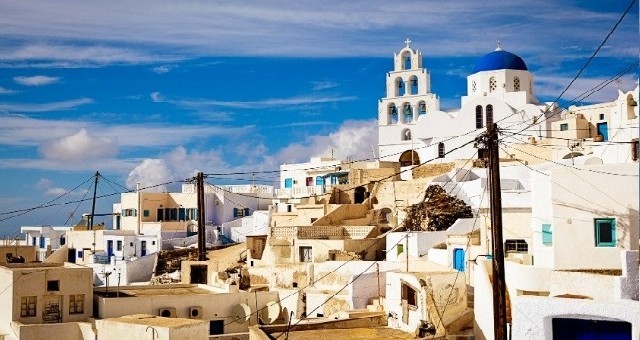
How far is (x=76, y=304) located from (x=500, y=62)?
32.4 metres

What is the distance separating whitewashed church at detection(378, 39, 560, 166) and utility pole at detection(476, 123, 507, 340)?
26.6 metres

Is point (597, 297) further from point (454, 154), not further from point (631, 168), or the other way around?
point (454, 154)

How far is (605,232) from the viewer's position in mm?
17578

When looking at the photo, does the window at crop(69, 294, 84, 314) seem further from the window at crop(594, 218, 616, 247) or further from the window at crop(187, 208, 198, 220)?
the window at crop(187, 208, 198, 220)

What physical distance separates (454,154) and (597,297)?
2929 centimetres

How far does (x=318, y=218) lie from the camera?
121 ft

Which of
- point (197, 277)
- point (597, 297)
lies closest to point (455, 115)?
point (197, 277)

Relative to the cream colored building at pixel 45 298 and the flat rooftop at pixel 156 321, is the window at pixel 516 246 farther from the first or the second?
the cream colored building at pixel 45 298

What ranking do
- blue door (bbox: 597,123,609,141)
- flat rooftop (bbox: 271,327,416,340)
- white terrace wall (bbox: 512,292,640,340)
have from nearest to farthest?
white terrace wall (bbox: 512,292,640,340), flat rooftop (bbox: 271,327,416,340), blue door (bbox: 597,123,609,141)

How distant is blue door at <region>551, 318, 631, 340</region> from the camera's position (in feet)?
44.5

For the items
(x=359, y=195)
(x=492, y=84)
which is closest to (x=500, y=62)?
(x=492, y=84)

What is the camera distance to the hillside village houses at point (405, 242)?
57.6 feet

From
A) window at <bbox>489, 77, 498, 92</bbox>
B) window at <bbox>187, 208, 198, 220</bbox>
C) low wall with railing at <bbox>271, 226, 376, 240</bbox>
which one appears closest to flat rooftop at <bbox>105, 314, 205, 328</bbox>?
low wall with railing at <bbox>271, 226, 376, 240</bbox>

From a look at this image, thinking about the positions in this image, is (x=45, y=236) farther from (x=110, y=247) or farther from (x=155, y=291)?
(x=155, y=291)
